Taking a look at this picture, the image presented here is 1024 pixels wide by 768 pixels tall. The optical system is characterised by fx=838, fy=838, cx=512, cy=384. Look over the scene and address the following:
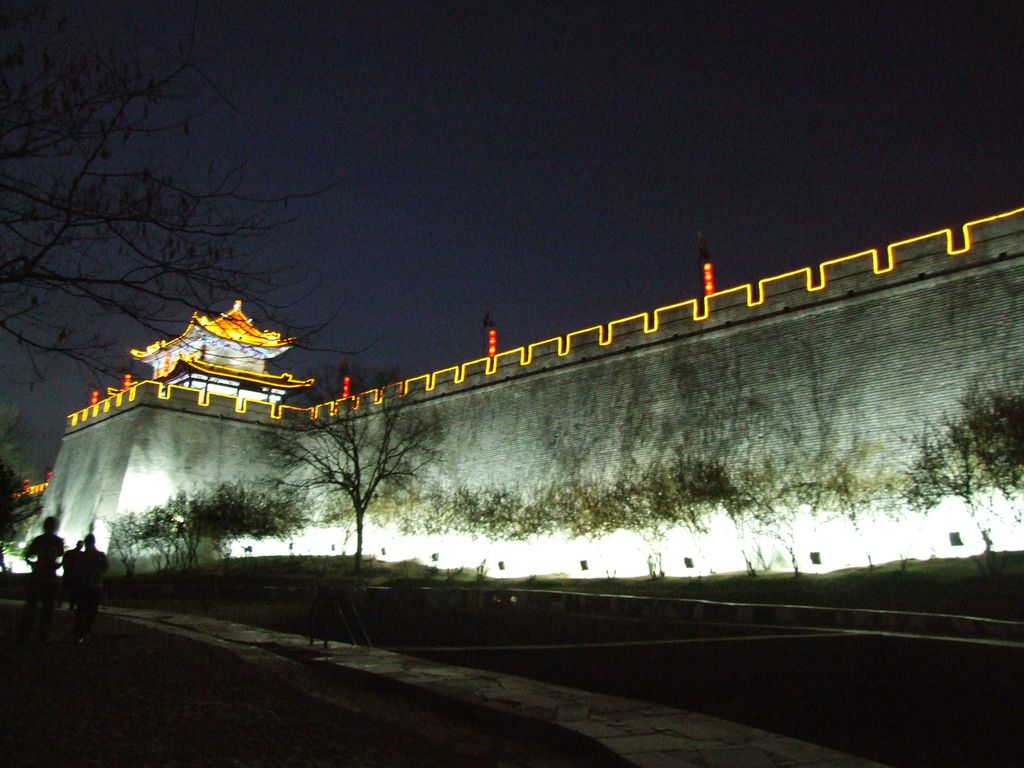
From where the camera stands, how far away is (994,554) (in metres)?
10.1

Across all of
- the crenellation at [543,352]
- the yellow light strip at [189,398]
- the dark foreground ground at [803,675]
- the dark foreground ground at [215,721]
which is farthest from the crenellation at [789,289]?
the yellow light strip at [189,398]

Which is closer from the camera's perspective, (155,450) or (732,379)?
(732,379)

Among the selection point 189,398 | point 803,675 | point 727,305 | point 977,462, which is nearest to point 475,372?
point 727,305

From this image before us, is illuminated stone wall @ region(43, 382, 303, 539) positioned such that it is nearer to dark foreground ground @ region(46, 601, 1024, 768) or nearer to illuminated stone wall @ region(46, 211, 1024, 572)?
illuminated stone wall @ region(46, 211, 1024, 572)

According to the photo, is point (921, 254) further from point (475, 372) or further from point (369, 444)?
point (369, 444)

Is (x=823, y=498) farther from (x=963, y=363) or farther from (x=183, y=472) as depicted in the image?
(x=183, y=472)

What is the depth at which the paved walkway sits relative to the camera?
310 cm

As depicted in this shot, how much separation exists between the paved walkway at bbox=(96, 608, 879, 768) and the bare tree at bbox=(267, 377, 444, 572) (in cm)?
1370

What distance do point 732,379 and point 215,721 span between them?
40.2ft

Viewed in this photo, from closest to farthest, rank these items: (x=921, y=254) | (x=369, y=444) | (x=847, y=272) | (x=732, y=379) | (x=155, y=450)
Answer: (x=921, y=254) → (x=847, y=272) → (x=732, y=379) → (x=369, y=444) → (x=155, y=450)

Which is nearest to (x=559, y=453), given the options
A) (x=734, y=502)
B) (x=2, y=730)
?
(x=734, y=502)

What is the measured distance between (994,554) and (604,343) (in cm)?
866

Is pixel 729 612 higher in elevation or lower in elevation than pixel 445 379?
lower

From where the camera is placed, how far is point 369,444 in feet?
72.8
